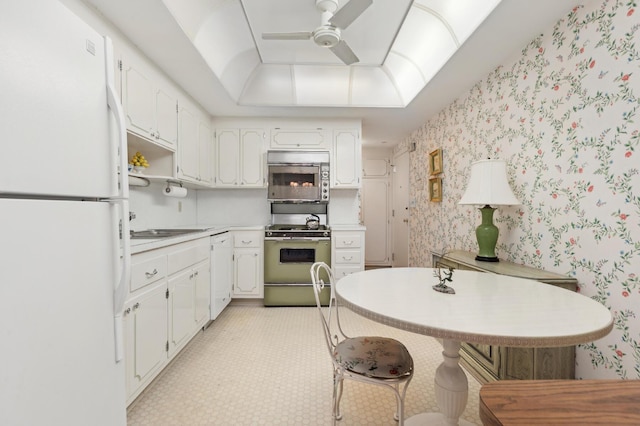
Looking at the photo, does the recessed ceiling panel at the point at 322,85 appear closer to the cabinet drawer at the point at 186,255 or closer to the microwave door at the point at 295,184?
the microwave door at the point at 295,184

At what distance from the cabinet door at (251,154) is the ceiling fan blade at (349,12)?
6.55ft

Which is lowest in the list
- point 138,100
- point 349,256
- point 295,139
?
point 349,256

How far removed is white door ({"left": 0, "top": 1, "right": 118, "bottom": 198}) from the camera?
725 millimetres

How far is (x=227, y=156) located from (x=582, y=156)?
341 cm

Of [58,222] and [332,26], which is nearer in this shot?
[58,222]

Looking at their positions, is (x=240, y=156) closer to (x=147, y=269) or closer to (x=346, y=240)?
(x=346, y=240)

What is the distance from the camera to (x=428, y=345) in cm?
246

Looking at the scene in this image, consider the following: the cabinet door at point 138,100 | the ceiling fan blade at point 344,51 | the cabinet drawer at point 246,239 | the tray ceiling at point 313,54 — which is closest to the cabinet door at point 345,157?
the tray ceiling at point 313,54

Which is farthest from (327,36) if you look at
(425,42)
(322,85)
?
(322,85)

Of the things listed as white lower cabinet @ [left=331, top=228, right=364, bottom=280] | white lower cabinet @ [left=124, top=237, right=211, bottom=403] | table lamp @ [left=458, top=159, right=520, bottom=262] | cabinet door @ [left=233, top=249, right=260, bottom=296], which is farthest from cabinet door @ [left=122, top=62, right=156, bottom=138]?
table lamp @ [left=458, top=159, right=520, bottom=262]

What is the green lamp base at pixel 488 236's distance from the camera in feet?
7.17

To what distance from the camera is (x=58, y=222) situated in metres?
0.85

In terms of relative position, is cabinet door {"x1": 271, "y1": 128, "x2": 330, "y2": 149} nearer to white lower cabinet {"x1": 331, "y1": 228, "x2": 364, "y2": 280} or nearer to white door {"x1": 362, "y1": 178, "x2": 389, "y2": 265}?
white lower cabinet {"x1": 331, "y1": 228, "x2": 364, "y2": 280}

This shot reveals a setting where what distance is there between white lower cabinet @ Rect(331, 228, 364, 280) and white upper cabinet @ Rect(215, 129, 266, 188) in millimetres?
1202
